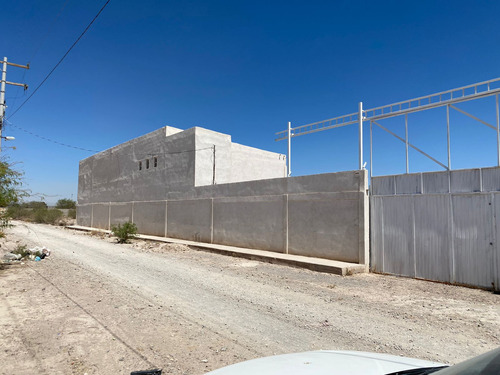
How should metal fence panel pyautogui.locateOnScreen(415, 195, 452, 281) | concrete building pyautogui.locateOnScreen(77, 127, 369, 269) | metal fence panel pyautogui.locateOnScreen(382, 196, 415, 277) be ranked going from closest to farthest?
1. metal fence panel pyautogui.locateOnScreen(415, 195, 452, 281)
2. metal fence panel pyautogui.locateOnScreen(382, 196, 415, 277)
3. concrete building pyautogui.locateOnScreen(77, 127, 369, 269)

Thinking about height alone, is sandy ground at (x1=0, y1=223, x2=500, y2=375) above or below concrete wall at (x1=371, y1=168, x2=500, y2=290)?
below

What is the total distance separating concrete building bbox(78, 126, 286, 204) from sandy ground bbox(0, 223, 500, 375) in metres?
11.1

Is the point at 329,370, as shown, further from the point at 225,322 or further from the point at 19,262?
the point at 19,262

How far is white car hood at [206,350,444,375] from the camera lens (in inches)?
77.0

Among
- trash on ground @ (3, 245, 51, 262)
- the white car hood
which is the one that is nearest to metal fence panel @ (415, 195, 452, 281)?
the white car hood

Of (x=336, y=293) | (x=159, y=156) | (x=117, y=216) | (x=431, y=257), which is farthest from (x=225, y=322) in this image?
(x=117, y=216)

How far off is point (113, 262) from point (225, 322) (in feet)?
25.6

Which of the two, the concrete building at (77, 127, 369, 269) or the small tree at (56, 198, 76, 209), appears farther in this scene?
the small tree at (56, 198, 76, 209)

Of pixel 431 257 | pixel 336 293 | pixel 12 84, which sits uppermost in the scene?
pixel 12 84

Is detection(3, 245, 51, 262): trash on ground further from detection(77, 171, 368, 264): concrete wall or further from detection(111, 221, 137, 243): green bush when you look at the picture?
detection(77, 171, 368, 264): concrete wall

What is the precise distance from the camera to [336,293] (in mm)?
7508

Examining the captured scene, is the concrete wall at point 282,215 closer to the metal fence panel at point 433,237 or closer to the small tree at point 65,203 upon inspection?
the metal fence panel at point 433,237

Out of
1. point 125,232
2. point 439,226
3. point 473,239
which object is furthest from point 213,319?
point 125,232

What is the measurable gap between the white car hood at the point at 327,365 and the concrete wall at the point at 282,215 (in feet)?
28.5
